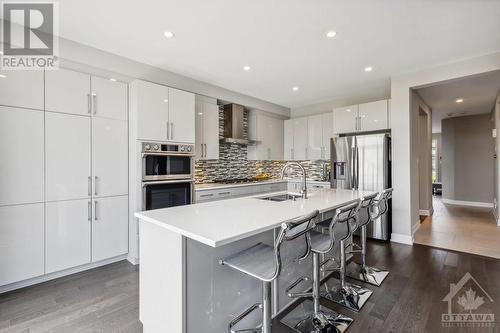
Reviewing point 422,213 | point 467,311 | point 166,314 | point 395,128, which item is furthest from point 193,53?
Answer: point 422,213

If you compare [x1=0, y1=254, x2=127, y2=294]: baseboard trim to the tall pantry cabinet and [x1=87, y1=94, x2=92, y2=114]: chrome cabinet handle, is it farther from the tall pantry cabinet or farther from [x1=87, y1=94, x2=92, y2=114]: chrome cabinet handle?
[x1=87, y1=94, x2=92, y2=114]: chrome cabinet handle

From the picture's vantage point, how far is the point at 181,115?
358 centimetres

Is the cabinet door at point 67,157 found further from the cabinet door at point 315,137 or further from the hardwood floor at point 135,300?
the cabinet door at point 315,137

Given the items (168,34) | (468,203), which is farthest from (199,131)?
(468,203)

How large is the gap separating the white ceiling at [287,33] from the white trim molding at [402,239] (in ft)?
8.25

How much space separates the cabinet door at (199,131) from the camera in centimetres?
401

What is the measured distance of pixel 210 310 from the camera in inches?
62.2

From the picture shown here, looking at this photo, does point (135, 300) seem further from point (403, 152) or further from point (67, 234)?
point (403, 152)

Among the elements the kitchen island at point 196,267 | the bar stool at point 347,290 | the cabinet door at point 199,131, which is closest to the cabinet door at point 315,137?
the cabinet door at point 199,131

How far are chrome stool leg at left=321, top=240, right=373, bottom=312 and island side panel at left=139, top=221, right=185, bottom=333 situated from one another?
4.82 ft

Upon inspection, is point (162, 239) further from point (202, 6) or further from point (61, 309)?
point (202, 6)

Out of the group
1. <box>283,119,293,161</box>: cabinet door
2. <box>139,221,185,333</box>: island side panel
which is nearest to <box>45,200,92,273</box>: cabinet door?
<box>139,221,185,333</box>: island side panel

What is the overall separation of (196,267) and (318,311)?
1098 mm

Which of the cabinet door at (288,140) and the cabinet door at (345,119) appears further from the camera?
the cabinet door at (288,140)
